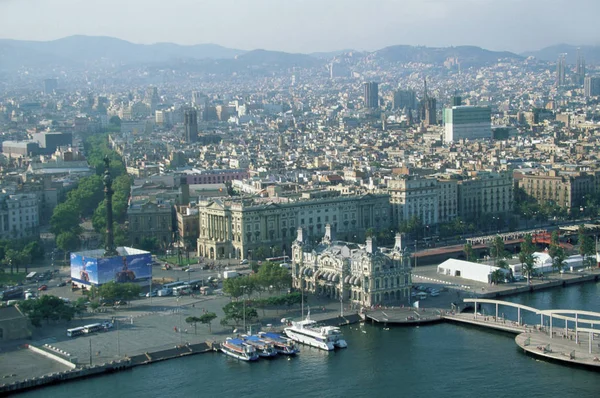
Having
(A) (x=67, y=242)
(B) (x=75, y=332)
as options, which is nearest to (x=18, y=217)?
(A) (x=67, y=242)

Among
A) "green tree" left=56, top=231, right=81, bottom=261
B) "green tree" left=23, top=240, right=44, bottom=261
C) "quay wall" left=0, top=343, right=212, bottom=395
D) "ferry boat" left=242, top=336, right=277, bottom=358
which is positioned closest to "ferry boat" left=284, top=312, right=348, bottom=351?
"ferry boat" left=242, top=336, right=277, bottom=358

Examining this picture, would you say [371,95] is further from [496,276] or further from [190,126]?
[496,276]

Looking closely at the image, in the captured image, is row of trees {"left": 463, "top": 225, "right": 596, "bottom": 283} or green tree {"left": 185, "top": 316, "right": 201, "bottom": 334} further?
row of trees {"left": 463, "top": 225, "right": 596, "bottom": 283}

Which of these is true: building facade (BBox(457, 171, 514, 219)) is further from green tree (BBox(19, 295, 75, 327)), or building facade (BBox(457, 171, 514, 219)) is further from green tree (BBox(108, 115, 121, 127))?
green tree (BBox(108, 115, 121, 127))

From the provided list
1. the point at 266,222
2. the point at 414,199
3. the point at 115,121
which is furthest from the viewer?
the point at 115,121

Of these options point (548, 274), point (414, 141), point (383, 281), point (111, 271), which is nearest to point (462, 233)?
point (548, 274)

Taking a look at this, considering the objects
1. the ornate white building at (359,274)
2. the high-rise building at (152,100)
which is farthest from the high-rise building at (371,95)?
the ornate white building at (359,274)
